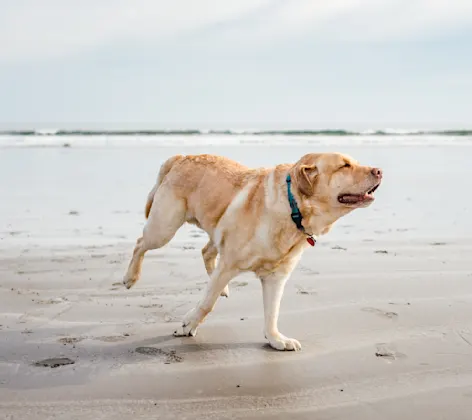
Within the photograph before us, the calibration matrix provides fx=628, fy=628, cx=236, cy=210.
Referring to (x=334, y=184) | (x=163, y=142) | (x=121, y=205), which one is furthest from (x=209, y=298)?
(x=163, y=142)

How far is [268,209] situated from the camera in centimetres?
399

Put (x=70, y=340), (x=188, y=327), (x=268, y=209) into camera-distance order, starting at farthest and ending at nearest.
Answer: (x=188, y=327) → (x=70, y=340) → (x=268, y=209)

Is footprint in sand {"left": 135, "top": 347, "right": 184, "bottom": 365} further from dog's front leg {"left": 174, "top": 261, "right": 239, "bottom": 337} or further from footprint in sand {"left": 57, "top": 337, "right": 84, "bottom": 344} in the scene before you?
footprint in sand {"left": 57, "top": 337, "right": 84, "bottom": 344}

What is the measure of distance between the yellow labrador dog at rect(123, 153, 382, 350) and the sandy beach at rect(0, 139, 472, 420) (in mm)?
364

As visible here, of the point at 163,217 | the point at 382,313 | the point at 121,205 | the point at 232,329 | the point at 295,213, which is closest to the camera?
the point at 295,213

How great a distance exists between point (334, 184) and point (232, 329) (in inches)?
51.9

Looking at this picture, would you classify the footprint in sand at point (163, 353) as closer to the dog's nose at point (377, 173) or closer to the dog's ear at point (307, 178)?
the dog's ear at point (307, 178)

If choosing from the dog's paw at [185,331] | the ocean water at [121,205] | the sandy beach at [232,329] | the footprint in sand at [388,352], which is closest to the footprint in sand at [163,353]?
the sandy beach at [232,329]

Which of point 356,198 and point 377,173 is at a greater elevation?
point 377,173

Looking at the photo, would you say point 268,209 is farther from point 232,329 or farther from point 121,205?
point 121,205

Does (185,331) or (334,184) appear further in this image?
(185,331)

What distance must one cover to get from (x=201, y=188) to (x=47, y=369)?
5.60ft

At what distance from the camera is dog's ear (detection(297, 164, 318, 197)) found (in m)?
3.80

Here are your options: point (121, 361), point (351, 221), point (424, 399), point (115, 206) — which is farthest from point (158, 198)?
point (115, 206)
